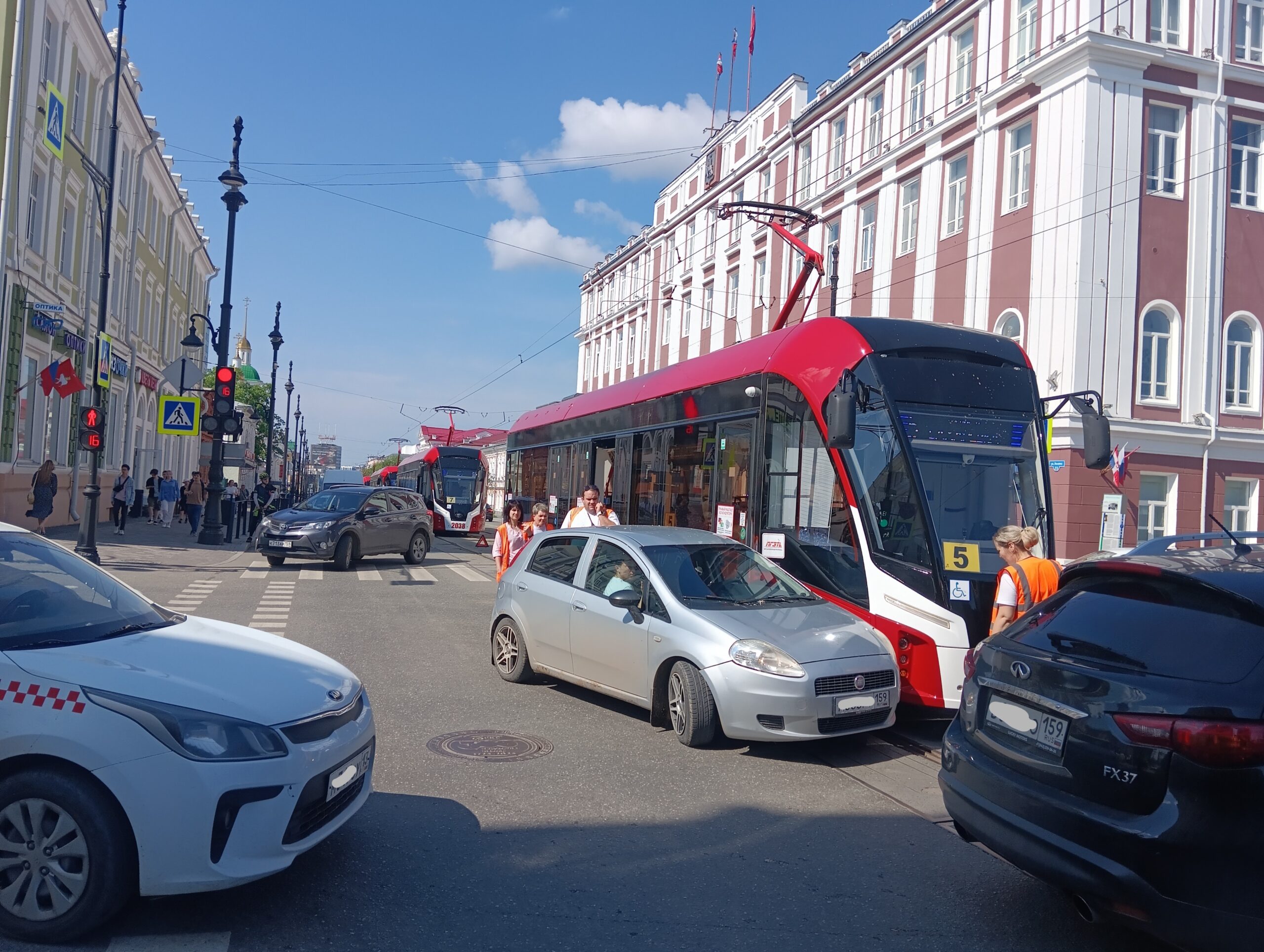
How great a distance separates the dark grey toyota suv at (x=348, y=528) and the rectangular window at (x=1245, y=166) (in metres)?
20.8

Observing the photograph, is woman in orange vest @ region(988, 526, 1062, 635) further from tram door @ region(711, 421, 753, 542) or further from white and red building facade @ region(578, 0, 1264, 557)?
white and red building facade @ region(578, 0, 1264, 557)

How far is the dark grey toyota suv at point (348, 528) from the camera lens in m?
19.8

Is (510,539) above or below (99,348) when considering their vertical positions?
below

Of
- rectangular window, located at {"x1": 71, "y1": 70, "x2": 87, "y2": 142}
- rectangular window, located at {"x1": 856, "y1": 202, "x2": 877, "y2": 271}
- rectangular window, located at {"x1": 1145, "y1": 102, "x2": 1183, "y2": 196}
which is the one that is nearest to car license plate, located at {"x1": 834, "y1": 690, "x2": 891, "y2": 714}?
rectangular window, located at {"x1": 1145, "y1": 102, "x2": 1183, "y2": 196}

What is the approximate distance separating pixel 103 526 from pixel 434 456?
1048cm

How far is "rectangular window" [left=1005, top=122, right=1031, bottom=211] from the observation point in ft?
83.1

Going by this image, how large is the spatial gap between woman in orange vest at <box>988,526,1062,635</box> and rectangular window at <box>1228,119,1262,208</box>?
22.2 meters

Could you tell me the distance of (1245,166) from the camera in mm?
25578

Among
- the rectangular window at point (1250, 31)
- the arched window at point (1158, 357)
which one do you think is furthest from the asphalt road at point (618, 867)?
the rectangular window at point (1250, 31)

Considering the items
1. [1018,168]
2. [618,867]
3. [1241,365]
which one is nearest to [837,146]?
[1018,168]

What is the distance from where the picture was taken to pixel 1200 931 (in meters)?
3.43

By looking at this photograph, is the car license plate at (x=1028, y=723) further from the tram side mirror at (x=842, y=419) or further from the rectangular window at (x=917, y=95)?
the rectangular window at (x=917, y=95)

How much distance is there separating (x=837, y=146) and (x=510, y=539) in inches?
1008

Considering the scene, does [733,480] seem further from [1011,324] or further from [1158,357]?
[1158,357]
